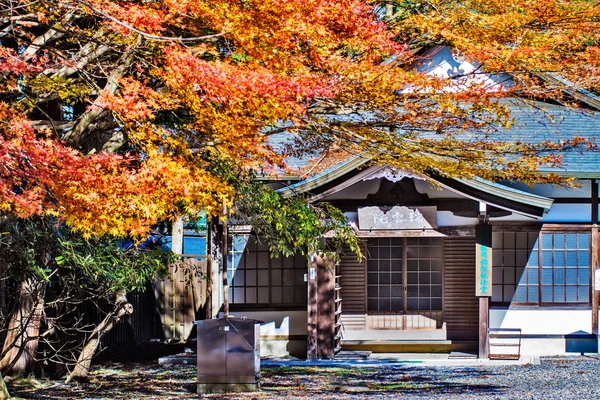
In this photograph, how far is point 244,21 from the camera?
31.0 feet

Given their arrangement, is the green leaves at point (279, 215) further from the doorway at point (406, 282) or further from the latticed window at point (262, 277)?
the doorway at point (406, 282)

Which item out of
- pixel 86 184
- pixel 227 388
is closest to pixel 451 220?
pixel 227 388

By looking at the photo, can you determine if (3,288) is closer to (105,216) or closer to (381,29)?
(105,216)

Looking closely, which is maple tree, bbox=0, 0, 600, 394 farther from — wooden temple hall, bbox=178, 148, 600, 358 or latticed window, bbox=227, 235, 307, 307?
latticed window, bbox=227, 235, 307, 307

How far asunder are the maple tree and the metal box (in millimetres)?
1871

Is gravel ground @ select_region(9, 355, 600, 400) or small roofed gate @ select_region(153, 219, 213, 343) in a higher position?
small roofed gate @ select_region(153, 219, 213, 343)

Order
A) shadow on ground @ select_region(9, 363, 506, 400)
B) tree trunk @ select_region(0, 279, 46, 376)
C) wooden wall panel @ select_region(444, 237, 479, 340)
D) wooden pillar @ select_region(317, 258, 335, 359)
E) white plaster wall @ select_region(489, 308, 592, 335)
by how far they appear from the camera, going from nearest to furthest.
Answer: shadow on ground @ select_region(9, 363, 506, 400) < tree trunk @ select_region(0, 279, 46, 376) < wooden pillar @ select_region(317, 258, 335, 359) < white plaster wall @ select_region(489, 308, 592, 335) < wooden wall panel @ select_region(444, 237, 479, 340)

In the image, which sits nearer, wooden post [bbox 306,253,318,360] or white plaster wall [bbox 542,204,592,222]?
wooden post [bbox 306,253,318,360]

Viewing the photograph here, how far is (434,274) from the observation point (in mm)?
19266

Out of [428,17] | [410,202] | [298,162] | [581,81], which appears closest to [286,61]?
[428,17]

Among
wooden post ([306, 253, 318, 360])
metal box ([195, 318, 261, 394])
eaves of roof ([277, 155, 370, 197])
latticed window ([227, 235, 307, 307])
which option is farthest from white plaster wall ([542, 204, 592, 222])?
metal box ([195, 318, 261, 394])

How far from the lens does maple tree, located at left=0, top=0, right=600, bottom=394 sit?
891 cm

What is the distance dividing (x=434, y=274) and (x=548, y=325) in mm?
2614

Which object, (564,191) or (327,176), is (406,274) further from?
(564,191)
